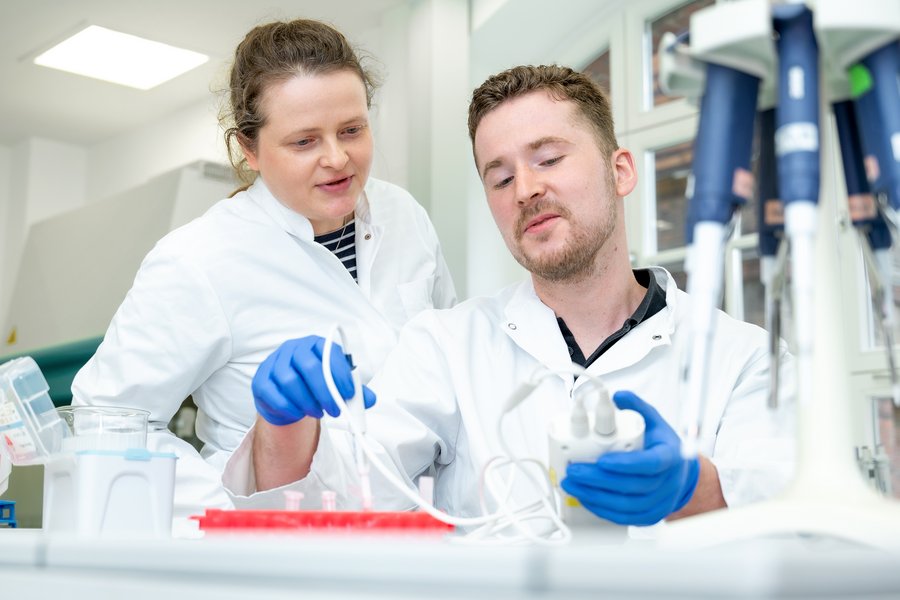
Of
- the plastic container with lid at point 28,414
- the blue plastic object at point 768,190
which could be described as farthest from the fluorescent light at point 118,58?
the blue plastic object at point 768,190

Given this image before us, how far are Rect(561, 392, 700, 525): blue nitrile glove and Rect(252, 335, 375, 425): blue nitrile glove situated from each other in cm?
29

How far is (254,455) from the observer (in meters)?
1.29

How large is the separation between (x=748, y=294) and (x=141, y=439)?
8.07 feet

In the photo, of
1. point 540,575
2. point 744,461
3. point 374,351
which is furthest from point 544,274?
point 540,575

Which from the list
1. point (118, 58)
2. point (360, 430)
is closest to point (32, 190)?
point (118, 58)

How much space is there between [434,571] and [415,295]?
1380 mm

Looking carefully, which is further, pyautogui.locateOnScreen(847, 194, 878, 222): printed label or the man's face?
the man's face

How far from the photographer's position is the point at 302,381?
1041 millimetres

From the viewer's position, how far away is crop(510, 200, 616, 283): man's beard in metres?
1.53

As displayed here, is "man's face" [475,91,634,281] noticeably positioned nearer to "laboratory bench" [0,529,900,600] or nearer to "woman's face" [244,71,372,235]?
"woman's face" [244,71,372,235]

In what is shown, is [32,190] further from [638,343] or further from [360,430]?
[360,430]

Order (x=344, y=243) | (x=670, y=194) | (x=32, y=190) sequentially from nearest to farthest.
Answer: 1. (x=344, y=243)
2. (x=670, y=194)
3. (x=32, y=190)

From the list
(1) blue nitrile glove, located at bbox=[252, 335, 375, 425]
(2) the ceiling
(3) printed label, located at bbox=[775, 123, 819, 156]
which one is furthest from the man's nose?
(2) the ceiling

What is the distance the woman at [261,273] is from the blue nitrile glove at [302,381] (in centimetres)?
41
